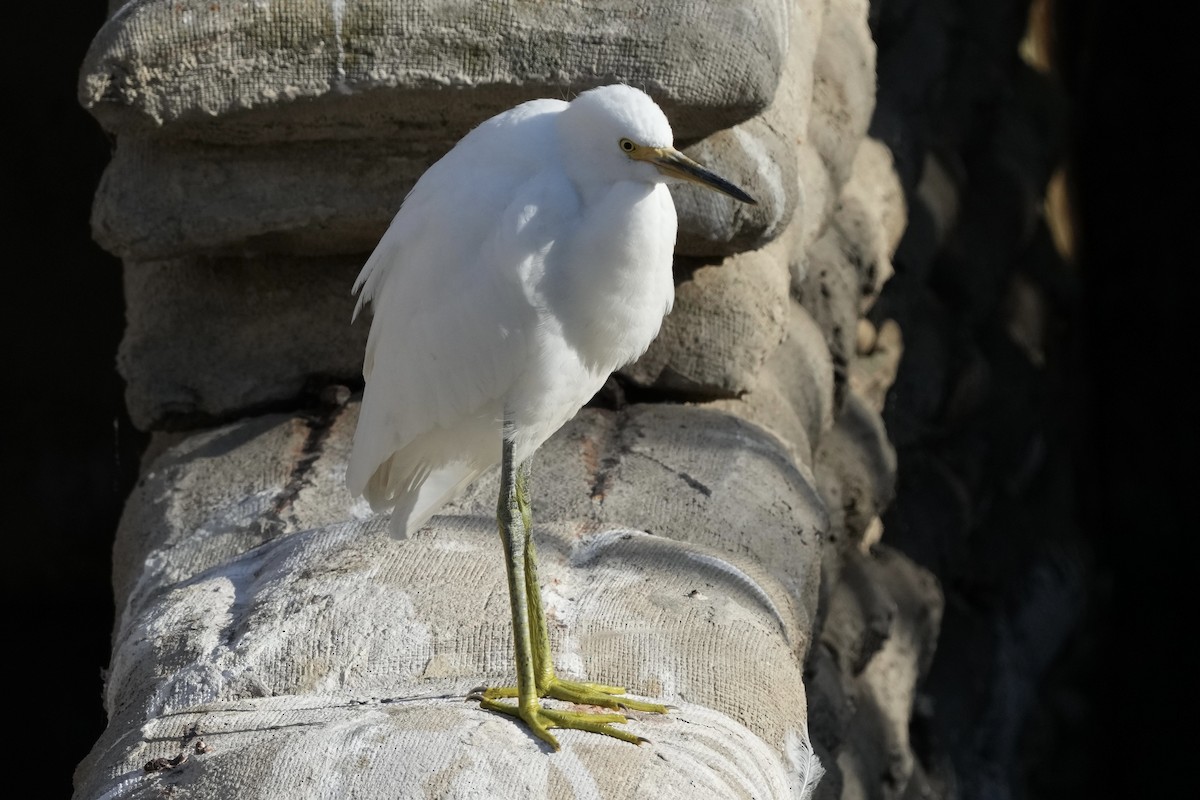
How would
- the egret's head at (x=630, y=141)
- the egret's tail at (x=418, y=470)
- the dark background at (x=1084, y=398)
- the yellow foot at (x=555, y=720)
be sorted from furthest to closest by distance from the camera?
the dark background at (x=1084, y=398)
the egret's tail at (x=418, y=470)
the yellow foot at (x=555, y=720)
the egret's head at (x=630, y=141)

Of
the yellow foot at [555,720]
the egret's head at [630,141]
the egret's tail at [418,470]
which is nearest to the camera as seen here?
the egret's head at [630,141]

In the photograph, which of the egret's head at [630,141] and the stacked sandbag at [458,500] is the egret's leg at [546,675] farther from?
the egret's head at [630,141]

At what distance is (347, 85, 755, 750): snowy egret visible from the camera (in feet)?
5.08

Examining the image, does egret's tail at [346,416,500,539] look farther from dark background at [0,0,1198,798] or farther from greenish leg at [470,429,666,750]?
dark background at [0,0,1198,798]

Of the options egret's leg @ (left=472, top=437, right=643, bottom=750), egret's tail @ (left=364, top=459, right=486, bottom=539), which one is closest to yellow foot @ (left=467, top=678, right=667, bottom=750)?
egret's leg @ (left=472, top=437, right=643, bottom=750)

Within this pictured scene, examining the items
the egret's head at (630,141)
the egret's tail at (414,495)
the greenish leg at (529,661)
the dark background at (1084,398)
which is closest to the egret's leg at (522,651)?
the greenish leg at (529,661)

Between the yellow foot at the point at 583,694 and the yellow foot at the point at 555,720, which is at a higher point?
the yellow foot at the point at 555,720

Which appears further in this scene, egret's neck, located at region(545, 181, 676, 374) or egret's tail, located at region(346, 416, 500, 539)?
egret's tail, located at region(346, 416, 500, 539)

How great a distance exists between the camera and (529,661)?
164 centimetres

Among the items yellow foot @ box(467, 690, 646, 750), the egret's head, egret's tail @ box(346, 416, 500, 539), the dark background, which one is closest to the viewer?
the egret's head

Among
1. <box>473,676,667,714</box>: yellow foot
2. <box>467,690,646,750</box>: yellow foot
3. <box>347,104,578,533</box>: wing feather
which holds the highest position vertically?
<box>347,104,578,533</box>: wing feather

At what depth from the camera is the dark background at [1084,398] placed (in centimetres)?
348

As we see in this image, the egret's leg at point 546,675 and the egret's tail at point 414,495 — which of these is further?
the egret's tail at point 414,495

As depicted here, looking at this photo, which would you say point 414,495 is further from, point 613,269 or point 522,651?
point 613,269
